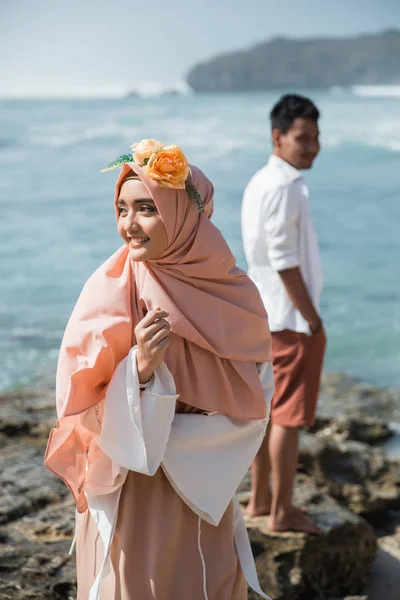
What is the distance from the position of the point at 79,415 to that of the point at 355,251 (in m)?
12.2

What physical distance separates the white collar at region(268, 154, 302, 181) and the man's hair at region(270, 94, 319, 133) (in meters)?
0.15

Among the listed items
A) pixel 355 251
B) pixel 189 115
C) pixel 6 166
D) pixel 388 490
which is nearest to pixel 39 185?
pixel 6 166

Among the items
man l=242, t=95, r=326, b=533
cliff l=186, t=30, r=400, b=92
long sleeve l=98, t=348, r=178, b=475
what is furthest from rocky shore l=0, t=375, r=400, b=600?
cliff l=186, t=30, r=400, b=92

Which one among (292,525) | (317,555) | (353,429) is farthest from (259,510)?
(353,429)

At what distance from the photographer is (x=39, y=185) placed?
21.5 metres

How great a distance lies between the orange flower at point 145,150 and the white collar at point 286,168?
1.22 metres

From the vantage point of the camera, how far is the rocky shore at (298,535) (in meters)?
2.93

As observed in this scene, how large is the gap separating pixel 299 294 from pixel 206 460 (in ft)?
4.01

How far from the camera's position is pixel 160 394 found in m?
2.04

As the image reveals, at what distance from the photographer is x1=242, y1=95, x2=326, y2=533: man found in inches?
128

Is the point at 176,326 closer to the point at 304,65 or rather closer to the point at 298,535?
the point at 298,535

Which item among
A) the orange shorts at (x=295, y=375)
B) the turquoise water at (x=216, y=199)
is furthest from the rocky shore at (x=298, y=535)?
the turquoise water at (x=216, y=199)

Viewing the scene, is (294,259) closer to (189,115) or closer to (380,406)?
(380,406)

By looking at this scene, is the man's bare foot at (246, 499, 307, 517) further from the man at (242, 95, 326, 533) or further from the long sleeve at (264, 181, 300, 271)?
the long sleeve at (264, 181, 300, 271)
